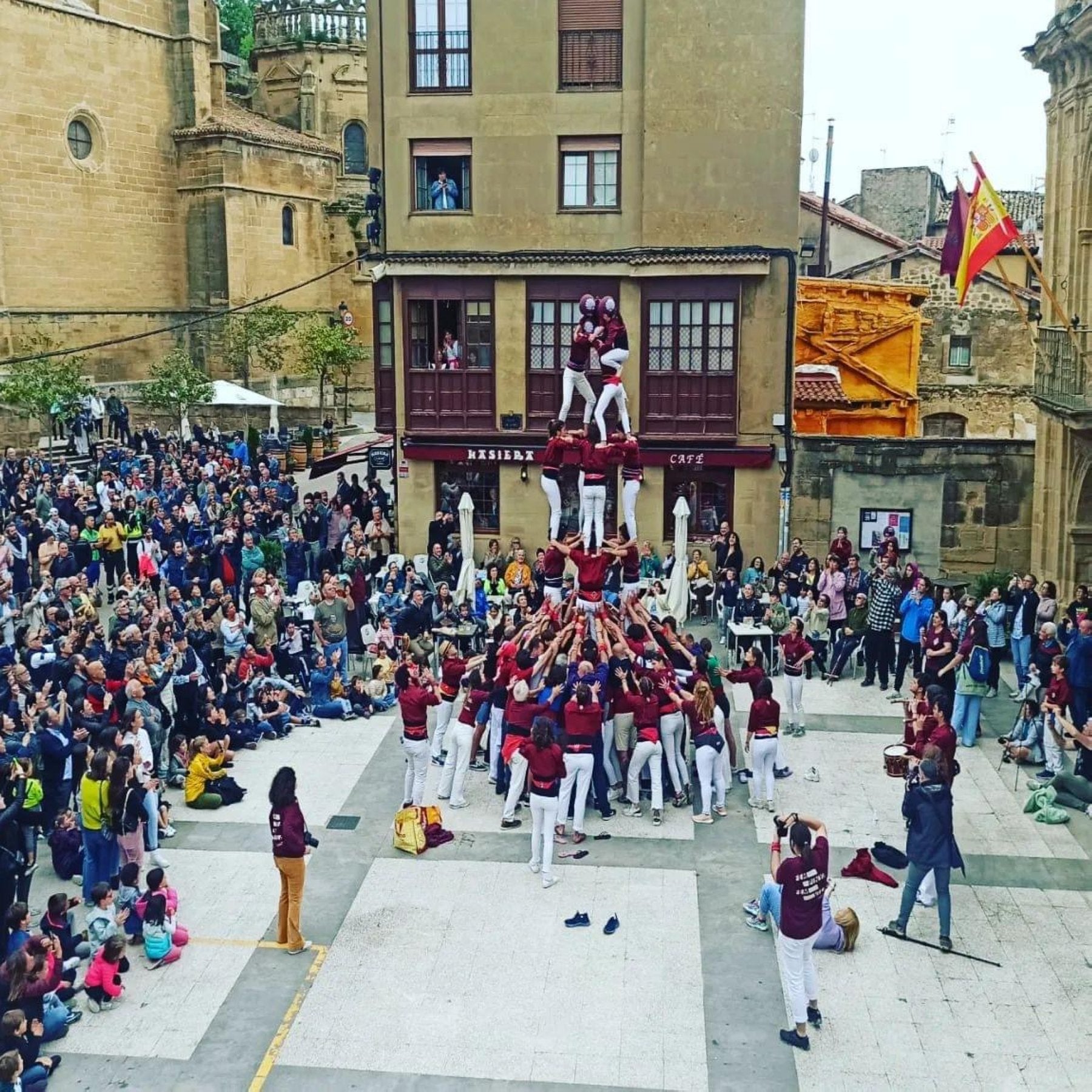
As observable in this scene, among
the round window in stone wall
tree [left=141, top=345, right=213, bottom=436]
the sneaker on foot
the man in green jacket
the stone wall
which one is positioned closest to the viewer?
the sneaker on foot

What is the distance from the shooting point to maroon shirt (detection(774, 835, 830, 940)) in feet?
35.4

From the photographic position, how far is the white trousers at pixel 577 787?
14492mm

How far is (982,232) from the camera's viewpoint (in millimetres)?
21344

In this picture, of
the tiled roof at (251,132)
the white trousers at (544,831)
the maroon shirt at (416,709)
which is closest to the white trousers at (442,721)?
the maroon shirt at (416,709)

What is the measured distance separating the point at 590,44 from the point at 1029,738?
55.6ft

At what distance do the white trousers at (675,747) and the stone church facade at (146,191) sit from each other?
28.9 meters

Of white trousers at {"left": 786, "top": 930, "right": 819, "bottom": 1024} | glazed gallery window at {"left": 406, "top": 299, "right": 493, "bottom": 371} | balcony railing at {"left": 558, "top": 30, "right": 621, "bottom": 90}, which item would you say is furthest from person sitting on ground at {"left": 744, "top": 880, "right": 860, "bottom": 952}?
balcony railing at {"left": 558, "top": 30, "right": 621, "bottom": 90}

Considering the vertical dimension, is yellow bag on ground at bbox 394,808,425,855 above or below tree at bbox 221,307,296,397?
below

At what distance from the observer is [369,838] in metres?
15.4

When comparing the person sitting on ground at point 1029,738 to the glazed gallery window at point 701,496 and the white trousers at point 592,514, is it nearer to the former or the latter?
the white trousers at point 592,514

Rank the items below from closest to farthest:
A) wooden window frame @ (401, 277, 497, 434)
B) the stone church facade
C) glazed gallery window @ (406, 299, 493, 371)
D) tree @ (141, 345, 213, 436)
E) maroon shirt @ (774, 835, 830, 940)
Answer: maroon shirt @ (774, 835, 830, 940), wooden window frame @ (401, 277, 497, 434), glazed gallery window @ (406, 299, 493, 371), tree @ (141, 345, 213, 436), the stone church facade

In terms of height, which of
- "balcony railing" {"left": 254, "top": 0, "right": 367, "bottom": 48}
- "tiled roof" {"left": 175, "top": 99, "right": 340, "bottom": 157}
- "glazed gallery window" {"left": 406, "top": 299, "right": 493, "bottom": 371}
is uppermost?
"balcony railing" {"left": 254, "top": 0, "right": 367, "bottom": 48}

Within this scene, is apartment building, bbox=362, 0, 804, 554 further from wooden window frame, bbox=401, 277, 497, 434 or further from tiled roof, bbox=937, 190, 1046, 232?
tiled roof, bbox=937, 190, 1046, 232

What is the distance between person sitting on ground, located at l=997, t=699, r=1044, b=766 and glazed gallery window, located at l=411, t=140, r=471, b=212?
1605 centimetres
